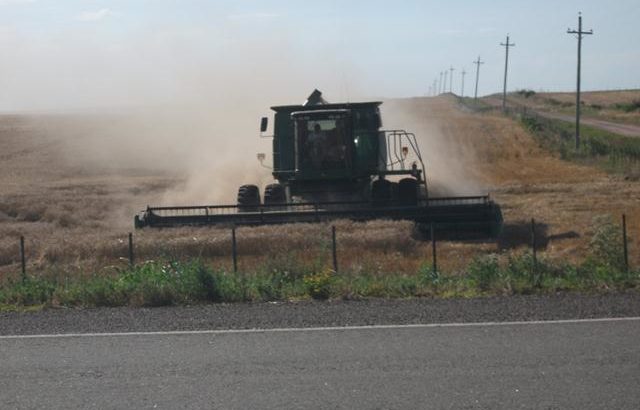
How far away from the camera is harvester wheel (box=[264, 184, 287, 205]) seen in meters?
25.8

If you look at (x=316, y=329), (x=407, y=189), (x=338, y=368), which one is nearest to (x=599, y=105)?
(x=407, y=189)

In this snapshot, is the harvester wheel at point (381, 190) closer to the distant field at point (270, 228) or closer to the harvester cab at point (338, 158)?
the harvester cab at point (338, 158)

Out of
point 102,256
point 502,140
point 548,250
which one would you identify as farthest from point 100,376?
point 502,140

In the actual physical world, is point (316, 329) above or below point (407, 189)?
below

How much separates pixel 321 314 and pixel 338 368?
3031mm

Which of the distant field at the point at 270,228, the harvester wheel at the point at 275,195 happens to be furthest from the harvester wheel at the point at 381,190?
the distant field at the point at 270,228

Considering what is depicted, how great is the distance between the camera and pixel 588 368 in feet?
28.1

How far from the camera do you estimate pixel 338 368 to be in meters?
8.88

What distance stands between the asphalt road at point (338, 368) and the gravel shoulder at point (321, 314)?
0.47 meters

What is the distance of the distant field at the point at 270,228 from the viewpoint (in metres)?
19.3

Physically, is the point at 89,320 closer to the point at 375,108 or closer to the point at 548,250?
the point at 548,250

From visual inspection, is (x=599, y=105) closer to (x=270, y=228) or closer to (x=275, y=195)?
(x=275, y=195)

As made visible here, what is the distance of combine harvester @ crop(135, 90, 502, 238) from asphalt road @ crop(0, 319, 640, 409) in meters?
12.3

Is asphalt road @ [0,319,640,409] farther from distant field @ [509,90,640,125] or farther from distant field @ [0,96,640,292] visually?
distant field @ [509,90,640,125]
